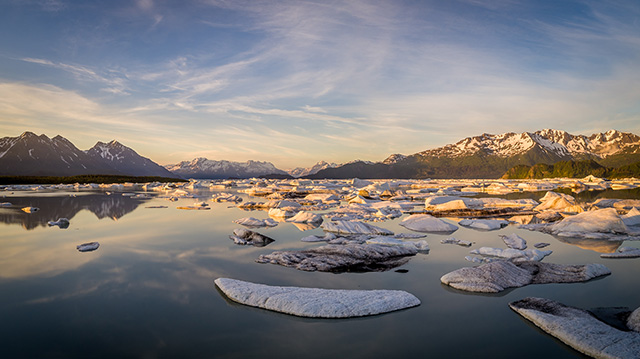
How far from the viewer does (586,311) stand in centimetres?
543

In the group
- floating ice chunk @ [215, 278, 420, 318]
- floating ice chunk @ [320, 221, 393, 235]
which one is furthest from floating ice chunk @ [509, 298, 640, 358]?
floating ice chunk @ [320, 221, 393, 235]

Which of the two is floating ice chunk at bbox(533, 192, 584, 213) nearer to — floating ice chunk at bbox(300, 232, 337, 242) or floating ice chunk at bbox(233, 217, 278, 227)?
floating ice chunk at bbox(300, 232, 337, 242)

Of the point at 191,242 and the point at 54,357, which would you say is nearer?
the point at 54,357

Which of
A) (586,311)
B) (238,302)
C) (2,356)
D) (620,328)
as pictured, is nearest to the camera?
(2,356)

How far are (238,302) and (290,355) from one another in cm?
203

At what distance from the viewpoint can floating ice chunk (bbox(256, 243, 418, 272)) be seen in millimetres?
8148

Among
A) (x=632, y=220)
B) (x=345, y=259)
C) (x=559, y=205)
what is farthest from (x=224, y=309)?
(x=559, y=205)

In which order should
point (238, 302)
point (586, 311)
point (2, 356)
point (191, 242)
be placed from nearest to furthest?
point (2, 356) → point (586, 311) → point (238, 302) → point (191, 242)

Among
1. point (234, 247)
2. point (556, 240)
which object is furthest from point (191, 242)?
point (556, 240)

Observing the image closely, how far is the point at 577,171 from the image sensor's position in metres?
121

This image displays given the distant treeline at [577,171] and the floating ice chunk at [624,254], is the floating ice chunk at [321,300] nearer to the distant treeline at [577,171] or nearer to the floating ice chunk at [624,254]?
the floating ice chunk at [624,254]

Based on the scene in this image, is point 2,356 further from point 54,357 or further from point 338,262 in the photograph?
point 338,262

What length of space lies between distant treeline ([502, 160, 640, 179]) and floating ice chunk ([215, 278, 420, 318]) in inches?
5129

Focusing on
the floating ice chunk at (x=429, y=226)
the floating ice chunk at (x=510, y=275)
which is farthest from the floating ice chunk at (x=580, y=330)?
the floating ice chunk at (x=429, y=226)
